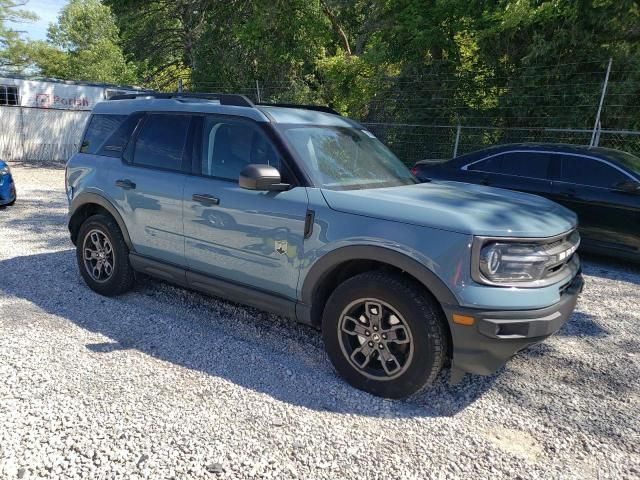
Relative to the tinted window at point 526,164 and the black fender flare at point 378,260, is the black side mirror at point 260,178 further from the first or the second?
the tinted window at point 526,164

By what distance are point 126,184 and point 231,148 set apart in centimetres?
117

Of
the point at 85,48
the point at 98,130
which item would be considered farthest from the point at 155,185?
the point at 85,48

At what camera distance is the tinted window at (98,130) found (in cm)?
466

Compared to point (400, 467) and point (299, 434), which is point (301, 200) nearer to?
point (299, 434)

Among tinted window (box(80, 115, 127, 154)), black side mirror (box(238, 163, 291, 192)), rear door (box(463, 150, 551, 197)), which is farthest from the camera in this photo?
rear door (box(463, 150, 551, 197))

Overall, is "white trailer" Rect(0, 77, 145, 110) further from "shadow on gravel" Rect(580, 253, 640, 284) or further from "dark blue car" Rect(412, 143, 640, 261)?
→ "shadow on gravel" Rect(580, 253, 640, 284)

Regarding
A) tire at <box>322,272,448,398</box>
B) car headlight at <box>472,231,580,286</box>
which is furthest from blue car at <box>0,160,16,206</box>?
car headlight at <box>472,231,580,286</box>

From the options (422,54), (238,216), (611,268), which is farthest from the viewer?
(422,54)

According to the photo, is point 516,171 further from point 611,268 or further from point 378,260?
point 378,260

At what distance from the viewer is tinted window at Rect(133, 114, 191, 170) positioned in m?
4.11

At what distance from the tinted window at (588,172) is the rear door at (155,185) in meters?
5.15

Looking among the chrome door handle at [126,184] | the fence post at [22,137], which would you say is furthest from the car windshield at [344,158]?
the fence post at [22,137]

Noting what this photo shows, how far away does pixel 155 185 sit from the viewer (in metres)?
4.14

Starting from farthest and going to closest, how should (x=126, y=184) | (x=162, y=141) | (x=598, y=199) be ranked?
(x=598, y=199), (x=126, y=184), (x=162, y=141)
